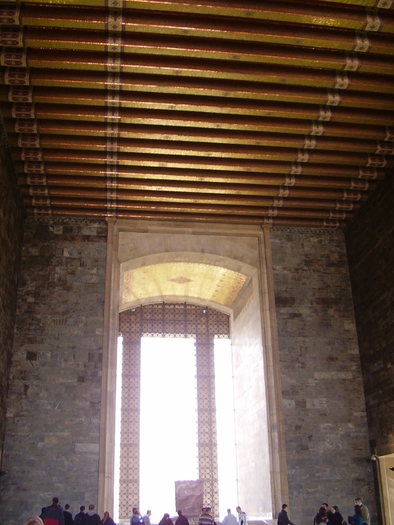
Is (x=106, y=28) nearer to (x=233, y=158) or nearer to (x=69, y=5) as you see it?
(x=69, y=5)

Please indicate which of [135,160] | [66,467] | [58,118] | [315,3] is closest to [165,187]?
[135,160]

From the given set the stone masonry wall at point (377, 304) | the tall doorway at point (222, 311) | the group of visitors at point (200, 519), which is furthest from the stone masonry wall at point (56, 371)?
the stone masonry wall at point (377, 304)

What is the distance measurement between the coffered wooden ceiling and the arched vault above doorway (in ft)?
4.64

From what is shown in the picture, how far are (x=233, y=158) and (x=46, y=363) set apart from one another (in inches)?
184

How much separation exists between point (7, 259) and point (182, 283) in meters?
4.73

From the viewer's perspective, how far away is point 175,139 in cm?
942

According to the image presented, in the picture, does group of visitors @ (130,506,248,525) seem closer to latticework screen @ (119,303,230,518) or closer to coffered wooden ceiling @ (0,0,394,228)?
latticework screen @ (119,303,230,518)

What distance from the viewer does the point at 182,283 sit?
1354 centimetres

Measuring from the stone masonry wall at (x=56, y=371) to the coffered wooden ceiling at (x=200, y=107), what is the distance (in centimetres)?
78

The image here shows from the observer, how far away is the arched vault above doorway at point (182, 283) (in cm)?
1250

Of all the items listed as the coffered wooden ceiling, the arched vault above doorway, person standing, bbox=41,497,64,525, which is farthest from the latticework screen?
person standing, bbox=41,497,64,525

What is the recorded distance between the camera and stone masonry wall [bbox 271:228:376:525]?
10094 millimetres

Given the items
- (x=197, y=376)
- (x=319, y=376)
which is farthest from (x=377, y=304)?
(x=197, y=376)

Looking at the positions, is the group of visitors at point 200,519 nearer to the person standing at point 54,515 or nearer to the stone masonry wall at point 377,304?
the person standing at point 54,515
